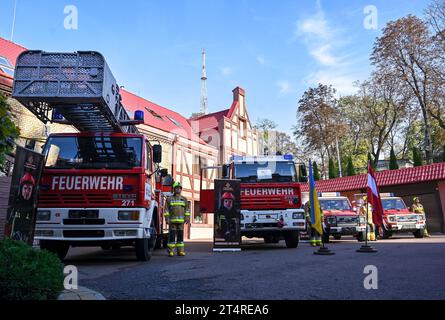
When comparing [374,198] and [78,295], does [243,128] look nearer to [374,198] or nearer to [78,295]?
[374,198]

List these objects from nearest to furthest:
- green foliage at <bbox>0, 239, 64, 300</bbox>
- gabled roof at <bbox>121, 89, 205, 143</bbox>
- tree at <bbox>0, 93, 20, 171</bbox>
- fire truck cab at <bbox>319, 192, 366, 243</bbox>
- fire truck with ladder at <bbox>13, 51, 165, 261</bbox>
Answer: green foliage at <bbox>0, 239, 64, 300</bbox>
tree at <bbox>0, 93, 20, 171</bbox>
fire truck with ladder at <bbox>13, 51, 165, 261</bbox>
fire truck cab at <bbox>319, 192, 366, 243</bbox>
gabled roof at <bbox>121, 89, 205, 143</bbox>

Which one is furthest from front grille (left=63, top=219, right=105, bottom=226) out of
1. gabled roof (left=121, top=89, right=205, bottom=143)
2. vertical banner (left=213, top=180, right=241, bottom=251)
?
gabled roof (left=121, top=89, right=205, bottom=143)

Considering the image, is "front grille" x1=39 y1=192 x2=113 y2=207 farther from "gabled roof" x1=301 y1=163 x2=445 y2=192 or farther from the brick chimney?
the brick chimney

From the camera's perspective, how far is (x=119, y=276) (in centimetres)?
591

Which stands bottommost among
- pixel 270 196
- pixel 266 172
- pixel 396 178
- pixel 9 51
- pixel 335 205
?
pixel 335 205

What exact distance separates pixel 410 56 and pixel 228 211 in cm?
2572

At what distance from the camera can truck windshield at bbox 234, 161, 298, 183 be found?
10992 mm

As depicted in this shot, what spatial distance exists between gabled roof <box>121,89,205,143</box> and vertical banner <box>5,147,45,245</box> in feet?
57.3

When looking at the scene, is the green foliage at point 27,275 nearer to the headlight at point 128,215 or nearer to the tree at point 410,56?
the headlight at point 128,215

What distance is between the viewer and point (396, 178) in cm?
2506

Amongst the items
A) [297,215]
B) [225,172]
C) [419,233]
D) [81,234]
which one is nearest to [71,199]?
[81,234]

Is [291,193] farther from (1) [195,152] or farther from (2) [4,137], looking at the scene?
(1) [195,152]

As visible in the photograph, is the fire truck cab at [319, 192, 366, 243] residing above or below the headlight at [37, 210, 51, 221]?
below

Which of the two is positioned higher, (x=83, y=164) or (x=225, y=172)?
(x=225, y=172)
